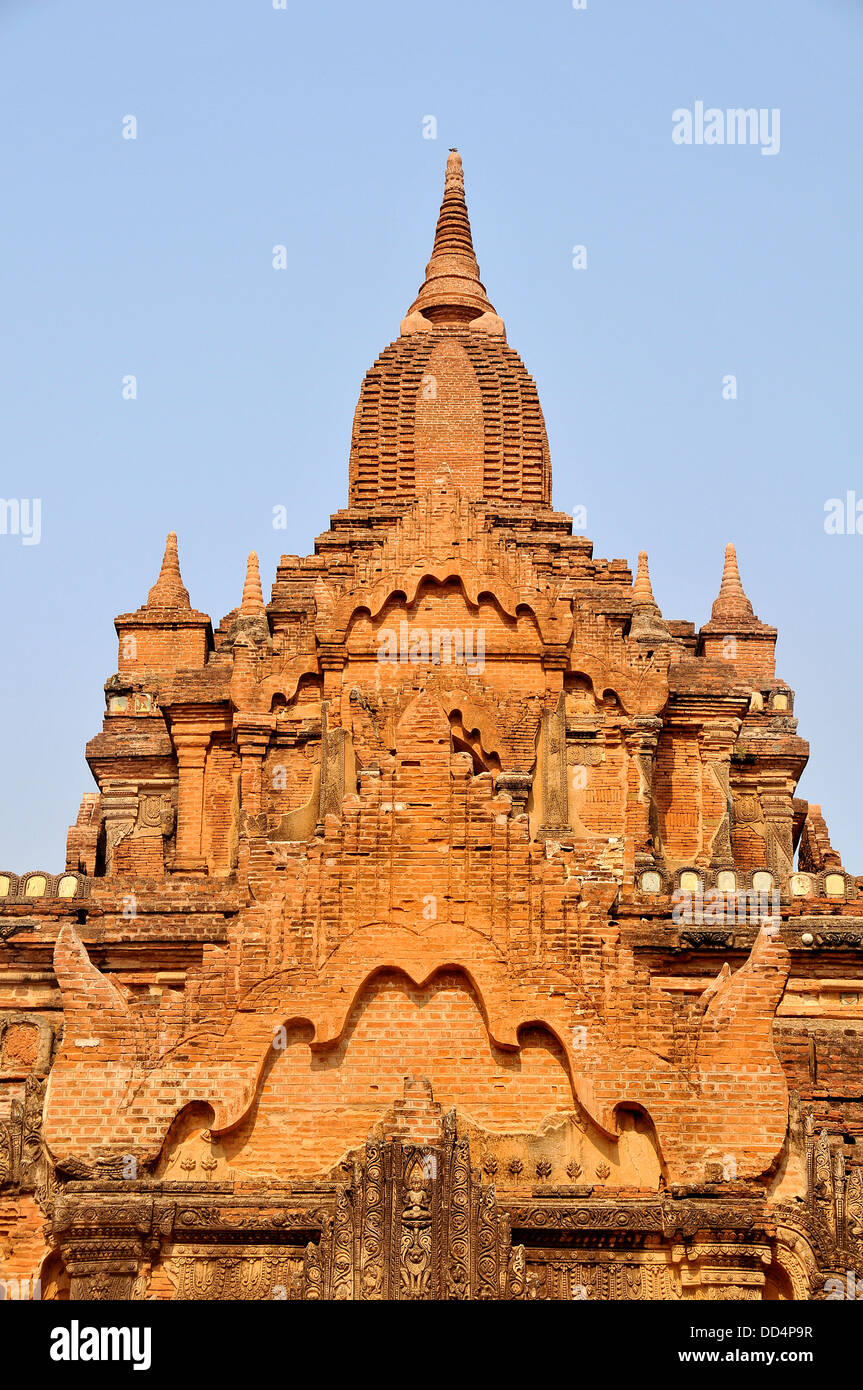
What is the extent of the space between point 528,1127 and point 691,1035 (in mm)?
1807

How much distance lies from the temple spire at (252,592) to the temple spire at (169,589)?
356 centimetres

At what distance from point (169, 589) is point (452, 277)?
9.47 meters

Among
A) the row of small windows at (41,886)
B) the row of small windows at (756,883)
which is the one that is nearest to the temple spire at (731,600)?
the row of small windows at (756,883)

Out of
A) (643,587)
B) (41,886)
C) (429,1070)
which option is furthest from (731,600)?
(429,1070)

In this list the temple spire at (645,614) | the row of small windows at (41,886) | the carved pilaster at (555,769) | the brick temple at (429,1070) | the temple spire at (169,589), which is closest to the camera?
the brick temple at (429,1070)

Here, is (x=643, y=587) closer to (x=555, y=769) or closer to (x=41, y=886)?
(x=555, y=769)

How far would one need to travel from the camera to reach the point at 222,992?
69.2 ft

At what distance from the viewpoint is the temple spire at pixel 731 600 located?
1638 inches

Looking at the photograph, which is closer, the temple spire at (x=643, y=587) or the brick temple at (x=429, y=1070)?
the brick temple at (x=429, y=1070)

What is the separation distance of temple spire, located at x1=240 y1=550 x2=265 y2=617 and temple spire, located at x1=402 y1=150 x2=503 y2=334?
832cm

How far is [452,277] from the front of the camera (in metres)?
44.7

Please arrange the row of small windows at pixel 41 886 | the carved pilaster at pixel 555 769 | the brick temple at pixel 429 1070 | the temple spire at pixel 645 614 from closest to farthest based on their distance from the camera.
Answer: the brick temple at pixel 429 1070 < the row of small windows at pixel 41 886 < the carved pilaster at pixel 555 769 < the temple spire at pixel 645 614

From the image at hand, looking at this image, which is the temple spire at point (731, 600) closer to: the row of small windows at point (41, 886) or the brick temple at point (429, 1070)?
the brick temple at point (429, 1070)

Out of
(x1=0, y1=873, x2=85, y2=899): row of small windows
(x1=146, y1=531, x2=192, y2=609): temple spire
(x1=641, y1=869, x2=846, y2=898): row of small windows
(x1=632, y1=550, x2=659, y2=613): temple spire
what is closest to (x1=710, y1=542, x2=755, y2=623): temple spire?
(x1=632, y1=550, x2=659, y2=613): temple spire
